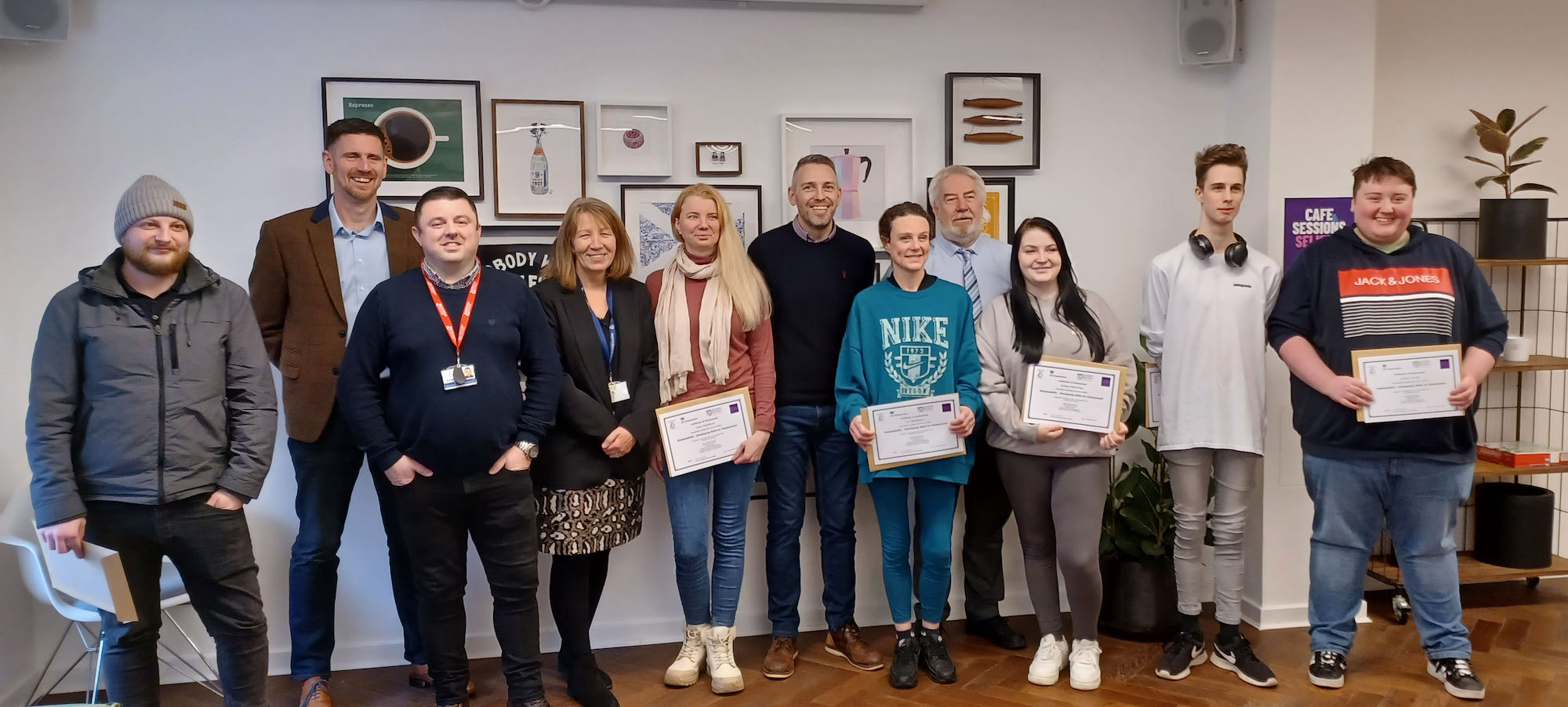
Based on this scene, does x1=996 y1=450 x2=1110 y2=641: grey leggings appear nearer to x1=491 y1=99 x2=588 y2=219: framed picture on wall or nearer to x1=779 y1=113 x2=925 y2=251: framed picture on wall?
x1=779 y1=113 x2=925 y2=251: framed picture on wall

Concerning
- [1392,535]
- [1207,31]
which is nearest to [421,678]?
[1392,535]

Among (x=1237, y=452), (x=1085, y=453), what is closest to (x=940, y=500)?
(x=1085, y=453)

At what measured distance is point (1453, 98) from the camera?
4148 millimetres

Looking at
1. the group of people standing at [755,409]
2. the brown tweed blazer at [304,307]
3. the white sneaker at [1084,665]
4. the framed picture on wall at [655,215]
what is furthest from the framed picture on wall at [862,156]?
the white sneaker at [1084,665]

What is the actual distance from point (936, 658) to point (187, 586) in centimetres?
225

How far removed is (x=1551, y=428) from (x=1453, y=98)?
1.53 meters

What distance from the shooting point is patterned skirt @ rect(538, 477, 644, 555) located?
293 cm

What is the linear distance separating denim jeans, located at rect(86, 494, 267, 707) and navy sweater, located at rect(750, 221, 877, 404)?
1675 mm

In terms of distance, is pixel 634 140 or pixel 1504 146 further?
pixel 1504 146

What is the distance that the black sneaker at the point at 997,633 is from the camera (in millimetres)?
3580

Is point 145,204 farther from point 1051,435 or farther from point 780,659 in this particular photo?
point 1051,435

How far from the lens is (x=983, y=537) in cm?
365

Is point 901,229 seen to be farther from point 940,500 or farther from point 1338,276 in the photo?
point 1338,276

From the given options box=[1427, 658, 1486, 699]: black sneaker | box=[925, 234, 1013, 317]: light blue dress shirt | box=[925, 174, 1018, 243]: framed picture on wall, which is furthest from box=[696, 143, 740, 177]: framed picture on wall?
box=[1427, 658, 1486, 699]: black sneaker
